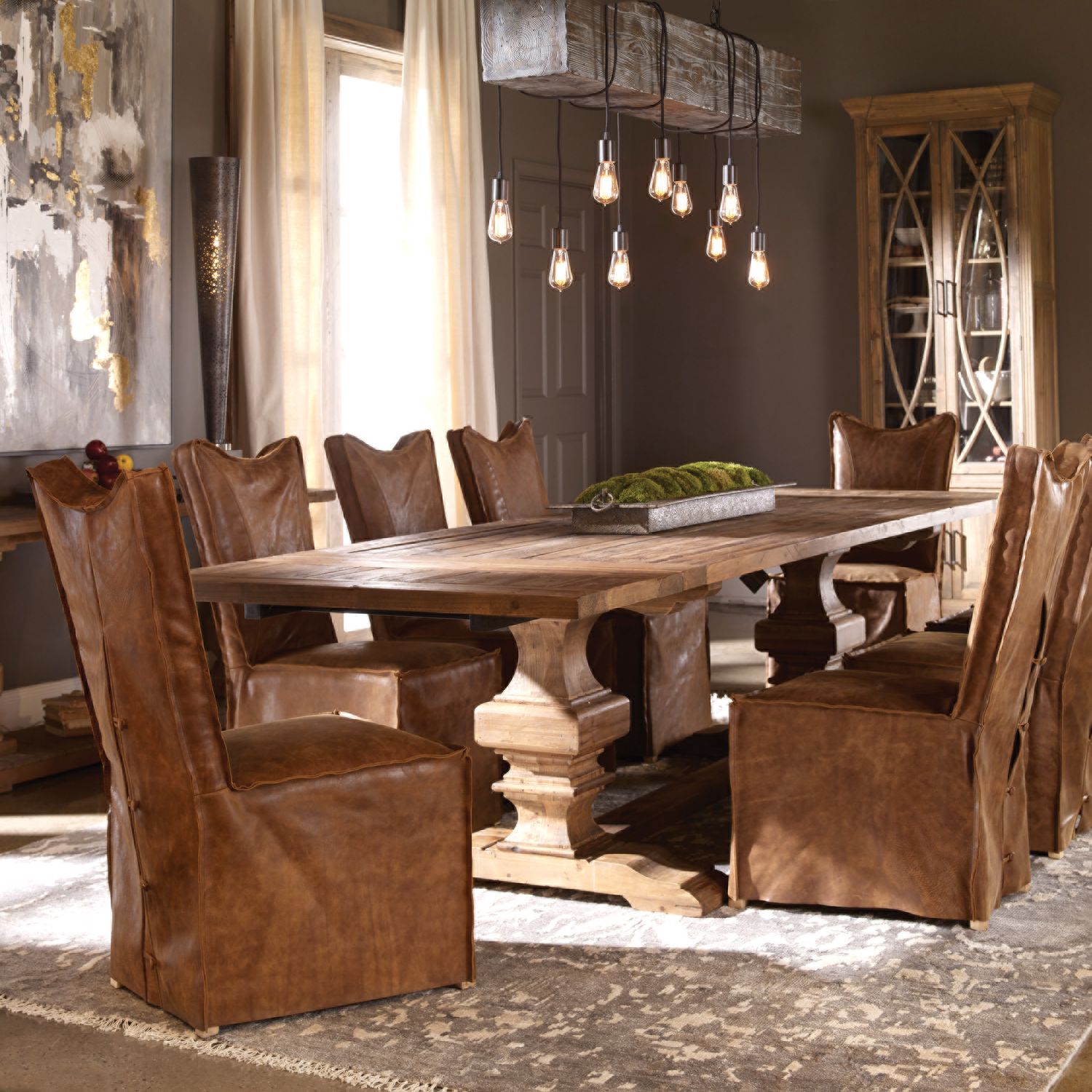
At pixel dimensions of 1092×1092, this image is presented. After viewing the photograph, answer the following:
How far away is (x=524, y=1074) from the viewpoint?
7.86 feet

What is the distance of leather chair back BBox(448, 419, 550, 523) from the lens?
4770 millimetres

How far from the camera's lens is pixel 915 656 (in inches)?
145

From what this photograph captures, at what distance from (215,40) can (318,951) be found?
13.1ft

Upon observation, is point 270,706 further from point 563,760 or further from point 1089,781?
point 1089,781

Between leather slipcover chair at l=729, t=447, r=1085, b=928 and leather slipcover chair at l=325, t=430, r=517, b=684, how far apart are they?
1.17 meters

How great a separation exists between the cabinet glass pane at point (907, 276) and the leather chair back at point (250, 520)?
3.67 meters

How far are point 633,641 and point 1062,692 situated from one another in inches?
53.4

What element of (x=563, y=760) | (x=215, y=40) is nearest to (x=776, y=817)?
(x=563, y=760)

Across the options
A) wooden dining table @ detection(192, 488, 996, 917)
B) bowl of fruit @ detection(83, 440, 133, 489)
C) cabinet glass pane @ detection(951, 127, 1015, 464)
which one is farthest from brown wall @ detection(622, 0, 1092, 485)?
bowl of fruit @ detection(83, 440, 133, 489)

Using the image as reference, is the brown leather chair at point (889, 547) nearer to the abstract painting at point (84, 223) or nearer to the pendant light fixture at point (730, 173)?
the pendant light fixture at point (730, 173)

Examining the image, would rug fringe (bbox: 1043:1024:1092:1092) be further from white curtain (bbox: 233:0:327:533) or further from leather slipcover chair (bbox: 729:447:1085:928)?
white curtain (bbox: 233:0:327:533)

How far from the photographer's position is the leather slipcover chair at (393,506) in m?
4.25

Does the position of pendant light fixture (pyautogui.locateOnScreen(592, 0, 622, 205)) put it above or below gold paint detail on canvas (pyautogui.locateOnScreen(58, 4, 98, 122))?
below

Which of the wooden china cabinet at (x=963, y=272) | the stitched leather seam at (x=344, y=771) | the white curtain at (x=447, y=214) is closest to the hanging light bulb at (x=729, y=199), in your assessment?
the stitched leather seam at (x=344, y=771)
